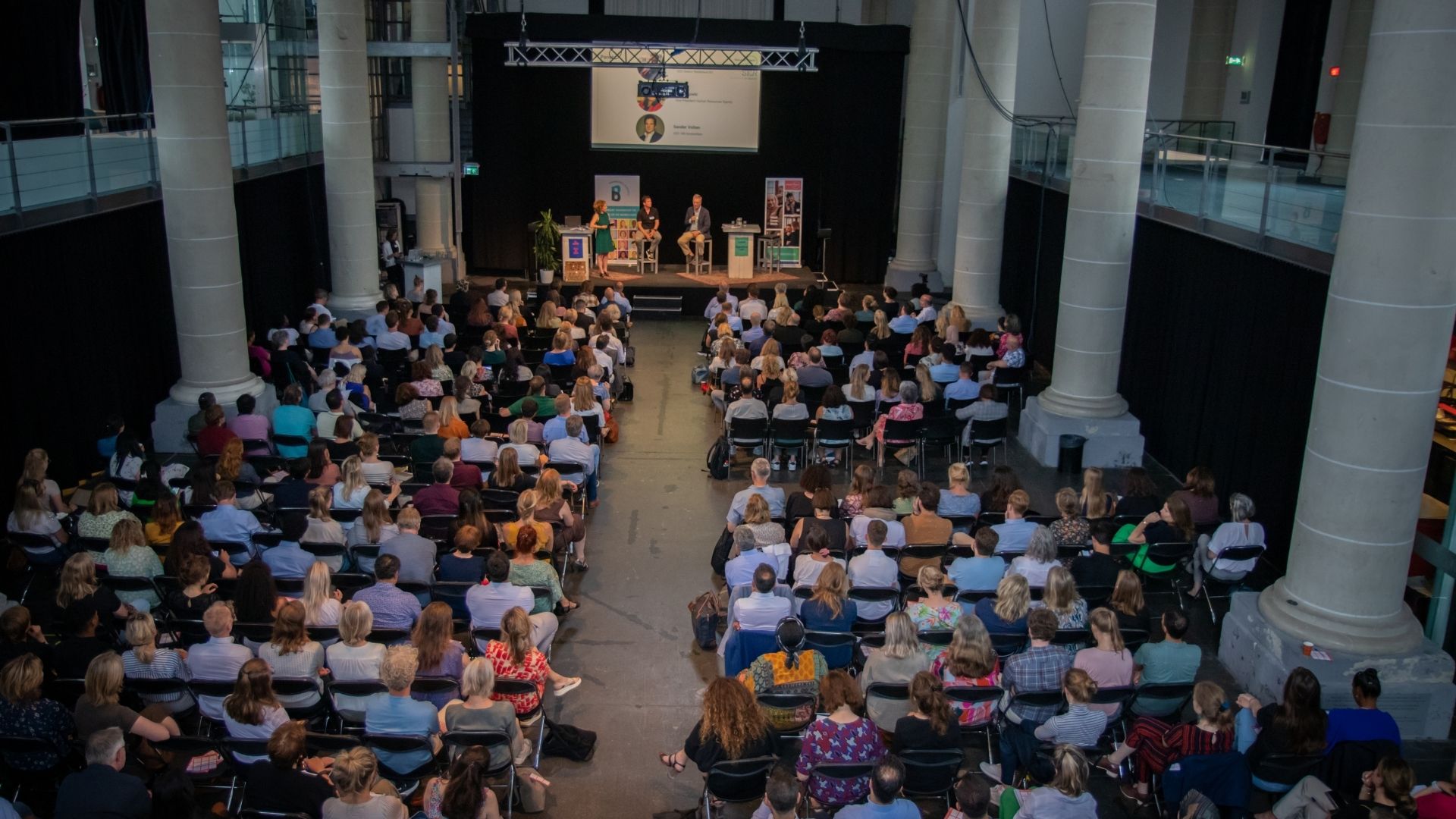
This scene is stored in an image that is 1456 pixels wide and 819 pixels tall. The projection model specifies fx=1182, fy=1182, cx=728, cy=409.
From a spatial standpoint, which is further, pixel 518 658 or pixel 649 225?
pixel 649 225

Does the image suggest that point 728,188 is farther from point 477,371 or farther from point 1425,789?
point 1425,789

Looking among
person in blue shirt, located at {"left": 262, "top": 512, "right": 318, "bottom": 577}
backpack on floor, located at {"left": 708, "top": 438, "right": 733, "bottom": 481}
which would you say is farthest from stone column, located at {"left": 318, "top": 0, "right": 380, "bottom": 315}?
person in blue shirt, located at {"left": 262, "top": 512, "right": 318, "bottom": 577}

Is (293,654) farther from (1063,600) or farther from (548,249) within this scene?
(548,249)

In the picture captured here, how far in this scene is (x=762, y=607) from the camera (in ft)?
25.4

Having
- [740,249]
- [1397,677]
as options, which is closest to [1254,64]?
[740,249]

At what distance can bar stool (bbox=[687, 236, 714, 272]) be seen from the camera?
934 inches

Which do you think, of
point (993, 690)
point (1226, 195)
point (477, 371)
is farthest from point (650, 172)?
point (993, 690)

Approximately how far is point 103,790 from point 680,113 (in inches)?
793

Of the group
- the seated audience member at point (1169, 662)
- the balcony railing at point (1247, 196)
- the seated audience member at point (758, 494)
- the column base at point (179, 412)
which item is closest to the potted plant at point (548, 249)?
the column base at point (179, 412)

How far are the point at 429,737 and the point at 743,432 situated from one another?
21.0 ft

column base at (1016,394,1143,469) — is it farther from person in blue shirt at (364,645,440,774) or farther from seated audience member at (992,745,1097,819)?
person in blue shirt at (364,645,440,774)

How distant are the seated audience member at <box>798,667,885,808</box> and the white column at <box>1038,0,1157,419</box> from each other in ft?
26.0

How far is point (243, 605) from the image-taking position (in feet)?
24.9

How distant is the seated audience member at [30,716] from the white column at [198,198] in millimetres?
7179
